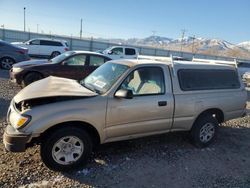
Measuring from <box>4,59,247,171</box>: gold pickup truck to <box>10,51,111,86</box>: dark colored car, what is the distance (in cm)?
445

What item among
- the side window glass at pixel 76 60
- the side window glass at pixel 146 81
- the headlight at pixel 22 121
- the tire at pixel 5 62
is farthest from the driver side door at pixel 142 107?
the tire at pixel 5 62

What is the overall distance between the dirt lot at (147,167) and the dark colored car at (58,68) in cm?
351

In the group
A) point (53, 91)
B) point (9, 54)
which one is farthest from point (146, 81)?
point (9, 54)

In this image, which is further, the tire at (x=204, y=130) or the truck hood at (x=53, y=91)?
the tire at (x=204, y=130)

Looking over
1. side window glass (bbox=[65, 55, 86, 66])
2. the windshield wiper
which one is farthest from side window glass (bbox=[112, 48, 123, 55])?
the windshield wiper

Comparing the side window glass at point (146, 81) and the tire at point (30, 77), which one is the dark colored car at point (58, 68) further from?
the side window glass at point (146, 81)

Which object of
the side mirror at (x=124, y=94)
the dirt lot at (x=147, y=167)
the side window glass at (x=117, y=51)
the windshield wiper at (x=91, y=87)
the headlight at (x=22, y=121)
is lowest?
the dirt lot at (x=147, y=167)

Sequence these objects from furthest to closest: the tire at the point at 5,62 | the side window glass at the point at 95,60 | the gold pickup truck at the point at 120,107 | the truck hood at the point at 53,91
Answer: the tire at the point at 5,62, the side window glass at the point at 95,60, the truck hood at the point at 53,91, the gold pickup truck at the point at 120,107

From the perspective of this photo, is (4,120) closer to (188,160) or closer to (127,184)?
(127,184)

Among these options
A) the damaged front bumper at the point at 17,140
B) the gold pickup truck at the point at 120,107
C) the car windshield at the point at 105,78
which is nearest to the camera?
the damaged front bumper at the point at 17,140

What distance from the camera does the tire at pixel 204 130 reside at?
18.6 ft

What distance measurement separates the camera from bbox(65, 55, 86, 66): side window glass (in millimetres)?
10125

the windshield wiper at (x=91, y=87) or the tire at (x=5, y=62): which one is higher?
the windshield wiper at (x=91, y=87)

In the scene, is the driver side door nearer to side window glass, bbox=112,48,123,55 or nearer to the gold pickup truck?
the gold pickup truck
